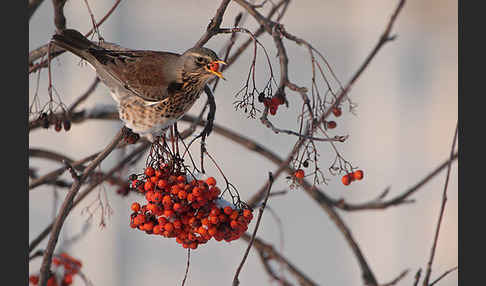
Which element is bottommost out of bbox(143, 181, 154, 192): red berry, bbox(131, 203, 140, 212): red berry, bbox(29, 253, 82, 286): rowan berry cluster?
bbox(131, 203, 140, 212): red berry

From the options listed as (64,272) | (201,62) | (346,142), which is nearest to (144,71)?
(201,62)

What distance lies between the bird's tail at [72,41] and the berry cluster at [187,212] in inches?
9.9

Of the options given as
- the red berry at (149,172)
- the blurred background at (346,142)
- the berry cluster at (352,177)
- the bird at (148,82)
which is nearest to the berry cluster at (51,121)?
the bird at (148,82)

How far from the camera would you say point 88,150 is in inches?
103

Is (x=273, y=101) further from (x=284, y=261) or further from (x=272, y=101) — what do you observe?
(x=284, y=261)

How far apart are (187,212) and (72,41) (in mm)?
348

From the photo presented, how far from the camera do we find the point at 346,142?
2904 mm

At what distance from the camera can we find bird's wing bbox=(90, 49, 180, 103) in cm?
99

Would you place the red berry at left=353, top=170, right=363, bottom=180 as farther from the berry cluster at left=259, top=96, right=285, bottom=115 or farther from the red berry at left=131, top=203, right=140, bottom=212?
the red berry at left=131, top=203, right=140, bottom=212

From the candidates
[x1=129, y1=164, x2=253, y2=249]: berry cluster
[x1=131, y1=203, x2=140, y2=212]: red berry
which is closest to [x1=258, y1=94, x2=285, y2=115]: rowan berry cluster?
[x1=129, y1=164, x2=253, y2=249]: berry cluster

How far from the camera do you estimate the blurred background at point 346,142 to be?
8.96 ft

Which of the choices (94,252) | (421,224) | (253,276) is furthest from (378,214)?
(94,252)

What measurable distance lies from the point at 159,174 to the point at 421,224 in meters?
2.41

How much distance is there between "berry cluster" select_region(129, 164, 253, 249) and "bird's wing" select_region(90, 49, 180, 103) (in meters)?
0.22
